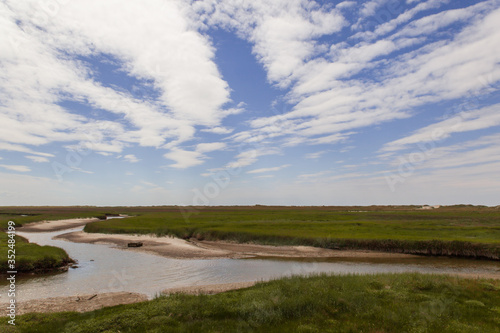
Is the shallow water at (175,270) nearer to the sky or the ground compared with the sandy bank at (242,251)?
nearer to the sky

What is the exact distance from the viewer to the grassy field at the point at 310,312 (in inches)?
550

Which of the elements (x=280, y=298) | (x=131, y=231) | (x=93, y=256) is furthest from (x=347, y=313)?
(x=131, y=231)

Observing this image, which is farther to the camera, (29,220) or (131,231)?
(29,220)

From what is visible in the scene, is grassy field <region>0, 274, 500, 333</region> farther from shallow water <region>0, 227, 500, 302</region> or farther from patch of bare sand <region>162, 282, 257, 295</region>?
shallow water <region>0, 227, 500, 302</region>

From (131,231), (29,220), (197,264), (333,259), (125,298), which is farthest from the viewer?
(29,220)

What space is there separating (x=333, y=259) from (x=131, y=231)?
5269 centimetres

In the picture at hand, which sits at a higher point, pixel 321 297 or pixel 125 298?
pixel 321 297

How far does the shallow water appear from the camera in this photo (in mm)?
26391

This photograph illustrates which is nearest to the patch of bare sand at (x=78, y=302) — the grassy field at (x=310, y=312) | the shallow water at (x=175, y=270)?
the shallow water at (x=175, y=270)

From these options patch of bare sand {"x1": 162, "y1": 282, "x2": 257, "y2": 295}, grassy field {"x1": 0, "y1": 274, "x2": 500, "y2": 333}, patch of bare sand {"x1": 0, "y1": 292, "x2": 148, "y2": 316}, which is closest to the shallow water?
patch of bare sand {"x1": 162, "y1": 282, "x2": 257, "y2": 295}

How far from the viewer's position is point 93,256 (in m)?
42.9

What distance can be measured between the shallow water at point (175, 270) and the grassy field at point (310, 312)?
7.25 metres

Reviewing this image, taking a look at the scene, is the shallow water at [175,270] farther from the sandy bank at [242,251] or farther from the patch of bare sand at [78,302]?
the sandy bank at [242,251]

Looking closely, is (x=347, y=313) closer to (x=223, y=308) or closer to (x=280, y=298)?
(x=280, y=298)
